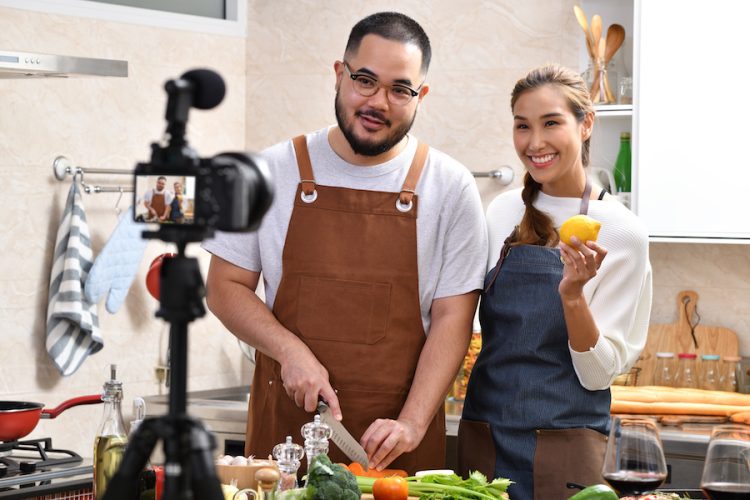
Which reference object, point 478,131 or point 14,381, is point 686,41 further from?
point 14,381

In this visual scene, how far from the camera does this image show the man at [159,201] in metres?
1.00

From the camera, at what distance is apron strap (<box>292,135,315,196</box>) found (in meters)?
2.29

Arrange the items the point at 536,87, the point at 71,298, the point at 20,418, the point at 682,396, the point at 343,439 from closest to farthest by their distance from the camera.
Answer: the point at 343,439 → the point at 536,87 → the point at 20,418 → the point at 682,396 → the point at 71,298

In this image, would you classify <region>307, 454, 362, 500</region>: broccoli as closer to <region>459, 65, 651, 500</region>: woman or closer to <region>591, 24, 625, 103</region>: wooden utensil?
<region>459, 65, 651, 500</region>: woman

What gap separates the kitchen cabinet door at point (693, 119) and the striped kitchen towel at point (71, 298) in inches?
69.0

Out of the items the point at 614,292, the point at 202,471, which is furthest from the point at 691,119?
the point at 202,471

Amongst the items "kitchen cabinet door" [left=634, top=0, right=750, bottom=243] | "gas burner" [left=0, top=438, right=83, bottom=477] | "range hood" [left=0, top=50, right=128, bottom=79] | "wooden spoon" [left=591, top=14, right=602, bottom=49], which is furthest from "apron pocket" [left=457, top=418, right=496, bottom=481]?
"wooden spoon" [left=591, top=14, right=602, bottom=49]

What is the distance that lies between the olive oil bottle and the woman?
0.80m

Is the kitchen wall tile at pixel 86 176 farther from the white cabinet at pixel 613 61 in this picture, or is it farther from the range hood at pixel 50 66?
the white cabinet at pixel 613 61

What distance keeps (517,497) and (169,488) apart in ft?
4.56

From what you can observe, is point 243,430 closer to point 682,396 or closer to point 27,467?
point 27,467

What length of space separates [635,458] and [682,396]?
1700 mm

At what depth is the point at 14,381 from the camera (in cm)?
332

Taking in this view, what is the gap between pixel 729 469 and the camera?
152 cm
